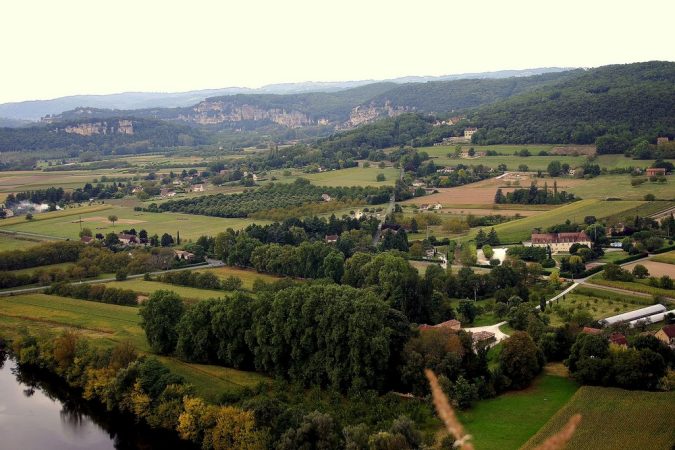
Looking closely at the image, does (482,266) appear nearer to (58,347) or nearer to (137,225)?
(58,347)

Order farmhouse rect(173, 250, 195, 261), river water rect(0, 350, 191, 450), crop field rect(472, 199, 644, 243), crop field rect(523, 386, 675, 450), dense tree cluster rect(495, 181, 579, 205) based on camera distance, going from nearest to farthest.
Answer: crop field rect(523, 386, 675, 450) < river water rect(0, 350, 191, 450) < farmhouse rect(173, 250, 195, 261) < crop field rect(472, 199, 644, 243) < dense tree cluster rect(495, 181, 579, 205)

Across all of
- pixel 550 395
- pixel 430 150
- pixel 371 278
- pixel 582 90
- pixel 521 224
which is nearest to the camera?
pixel 550 395

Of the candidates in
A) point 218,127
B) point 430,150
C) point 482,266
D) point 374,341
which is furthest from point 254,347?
point 218,127

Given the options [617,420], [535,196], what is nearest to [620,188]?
[535,196]

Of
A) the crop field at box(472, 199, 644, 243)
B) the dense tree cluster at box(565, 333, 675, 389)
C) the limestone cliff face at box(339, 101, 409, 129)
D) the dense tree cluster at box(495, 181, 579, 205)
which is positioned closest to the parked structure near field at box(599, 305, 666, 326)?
the dense tree cluster at box(565, 333, 675, 389)

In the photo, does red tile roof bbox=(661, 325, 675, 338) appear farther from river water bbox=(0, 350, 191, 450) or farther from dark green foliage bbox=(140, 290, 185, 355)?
dark green foliage bbox=(140, 290, 185, 355)

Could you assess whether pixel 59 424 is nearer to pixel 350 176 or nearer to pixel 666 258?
pixel 666 258
